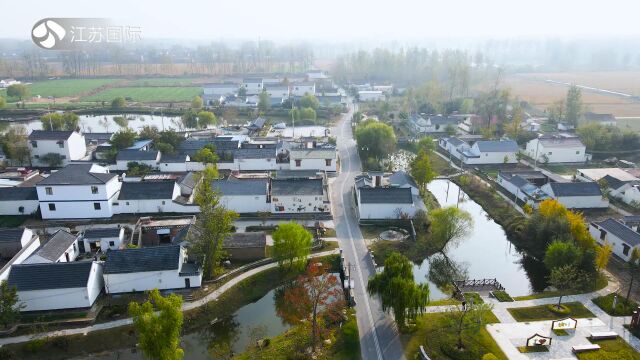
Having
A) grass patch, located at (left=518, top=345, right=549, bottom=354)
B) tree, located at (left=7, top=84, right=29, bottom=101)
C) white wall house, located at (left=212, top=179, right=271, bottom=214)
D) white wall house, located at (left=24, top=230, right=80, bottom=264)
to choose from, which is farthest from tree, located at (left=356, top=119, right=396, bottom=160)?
tree, located at (left=7, top=84, right=29, bottom=101)

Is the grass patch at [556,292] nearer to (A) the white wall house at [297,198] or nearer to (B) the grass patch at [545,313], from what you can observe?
(B) the grass patch at [545,313]

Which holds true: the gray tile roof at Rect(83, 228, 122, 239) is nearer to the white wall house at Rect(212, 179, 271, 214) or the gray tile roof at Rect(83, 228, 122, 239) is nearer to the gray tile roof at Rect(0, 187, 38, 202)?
the white wall house at Rect(212, 179, 271, 214)

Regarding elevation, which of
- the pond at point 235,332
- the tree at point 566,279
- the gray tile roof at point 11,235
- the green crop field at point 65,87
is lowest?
the pond at point 235,332

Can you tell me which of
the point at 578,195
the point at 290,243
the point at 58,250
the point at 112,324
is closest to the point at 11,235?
the point at 58,250

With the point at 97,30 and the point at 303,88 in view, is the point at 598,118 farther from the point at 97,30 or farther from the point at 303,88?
the point at 97,30

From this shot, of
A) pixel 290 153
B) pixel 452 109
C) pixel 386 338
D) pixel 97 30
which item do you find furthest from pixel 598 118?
pixel 97 30

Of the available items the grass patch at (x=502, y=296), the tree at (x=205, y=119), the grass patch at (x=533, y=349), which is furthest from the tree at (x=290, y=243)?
the tree at (x=205, y=119)
